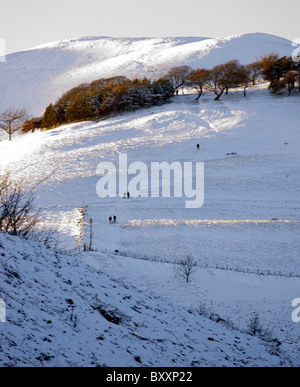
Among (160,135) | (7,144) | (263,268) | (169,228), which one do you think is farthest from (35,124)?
(263,268)

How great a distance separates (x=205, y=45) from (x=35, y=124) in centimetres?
8125

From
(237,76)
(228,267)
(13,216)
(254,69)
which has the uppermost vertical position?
(254,69)

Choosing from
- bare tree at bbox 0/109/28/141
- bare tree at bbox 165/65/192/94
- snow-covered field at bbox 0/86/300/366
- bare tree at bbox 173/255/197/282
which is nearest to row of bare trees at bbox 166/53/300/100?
bare tree at bbox 165/65/192/94

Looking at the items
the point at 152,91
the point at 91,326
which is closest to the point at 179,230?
the point at 91,326

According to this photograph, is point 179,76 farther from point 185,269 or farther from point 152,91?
point 185,269

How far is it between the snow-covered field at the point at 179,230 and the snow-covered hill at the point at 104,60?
162 ft

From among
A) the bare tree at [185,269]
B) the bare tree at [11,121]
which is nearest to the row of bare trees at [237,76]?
the bare tree at [11,121]

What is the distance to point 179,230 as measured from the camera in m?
29.3

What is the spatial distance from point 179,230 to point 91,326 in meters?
21.7

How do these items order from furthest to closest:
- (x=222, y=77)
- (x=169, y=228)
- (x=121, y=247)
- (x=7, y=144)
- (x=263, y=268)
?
(x=222, y=77), (x=7, y=144), (x=169, y=228), (x=121, y=247), (x=263, y=268)

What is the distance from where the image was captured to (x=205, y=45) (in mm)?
129500

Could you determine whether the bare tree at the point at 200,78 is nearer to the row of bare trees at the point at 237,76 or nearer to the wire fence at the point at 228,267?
the row of bare trees at the point at 237,76

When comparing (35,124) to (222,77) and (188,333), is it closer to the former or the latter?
(222,77)

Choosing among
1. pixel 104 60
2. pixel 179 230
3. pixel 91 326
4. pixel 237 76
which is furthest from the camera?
pixel 104 60
